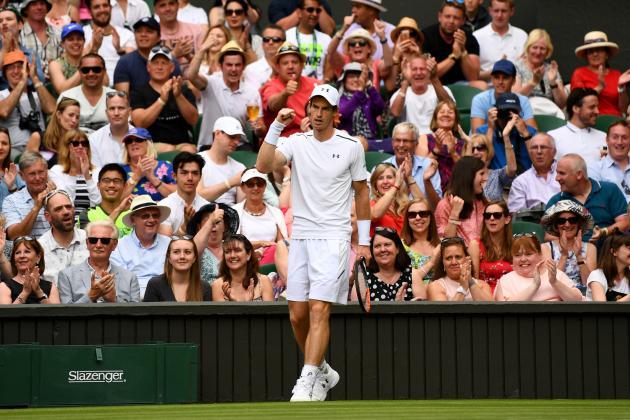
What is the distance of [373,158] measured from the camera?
41.7ft

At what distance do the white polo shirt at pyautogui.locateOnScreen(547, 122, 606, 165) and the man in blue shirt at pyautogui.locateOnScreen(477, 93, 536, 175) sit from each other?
1.09ft

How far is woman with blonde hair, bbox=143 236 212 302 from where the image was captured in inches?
397

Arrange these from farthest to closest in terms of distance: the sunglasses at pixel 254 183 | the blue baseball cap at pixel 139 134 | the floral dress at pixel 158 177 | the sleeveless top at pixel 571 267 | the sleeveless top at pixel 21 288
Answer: the blue baseball cap at pixel 139 134, the floral dress at pixel 158 177, the sunglasses at pixel 254 183, the sleeveless top at pixel 571 267, the sleeveless top at pixel 21 288

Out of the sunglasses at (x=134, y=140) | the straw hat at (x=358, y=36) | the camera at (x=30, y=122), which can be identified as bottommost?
→ the sunglasses at (x=134, y=140)

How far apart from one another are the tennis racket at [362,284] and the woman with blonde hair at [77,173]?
3860 millimetres

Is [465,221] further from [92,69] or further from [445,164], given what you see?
[92,69]

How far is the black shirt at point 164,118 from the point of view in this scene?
13008 millimetres

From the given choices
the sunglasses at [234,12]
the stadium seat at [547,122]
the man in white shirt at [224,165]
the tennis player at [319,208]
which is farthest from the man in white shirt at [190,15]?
the tennis player at [319,208]

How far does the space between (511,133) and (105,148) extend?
12.8ft

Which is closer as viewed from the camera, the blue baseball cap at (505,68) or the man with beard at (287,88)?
the man with beard at (287,88)

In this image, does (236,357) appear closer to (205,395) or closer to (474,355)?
(205,395)

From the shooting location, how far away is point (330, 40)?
14539 millimetres

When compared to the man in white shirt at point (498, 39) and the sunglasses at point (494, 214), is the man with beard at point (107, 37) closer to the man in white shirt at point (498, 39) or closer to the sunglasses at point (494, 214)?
the man in white shirt at point (498, 39)

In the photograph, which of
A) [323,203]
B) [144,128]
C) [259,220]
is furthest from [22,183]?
[323,203]
